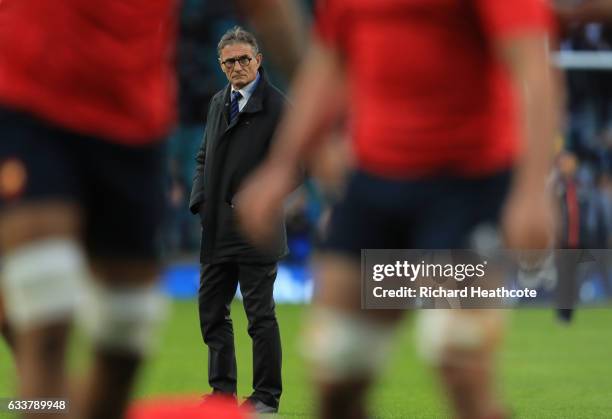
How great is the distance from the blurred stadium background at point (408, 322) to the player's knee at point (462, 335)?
33 centimetres

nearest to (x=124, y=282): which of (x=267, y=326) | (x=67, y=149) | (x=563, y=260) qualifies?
(x=67, y=149)

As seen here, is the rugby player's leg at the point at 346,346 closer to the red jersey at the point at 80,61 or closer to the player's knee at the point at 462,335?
the player's knee at the point at 462,335

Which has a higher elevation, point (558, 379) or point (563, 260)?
point (563, 260)

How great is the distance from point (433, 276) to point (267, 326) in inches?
152

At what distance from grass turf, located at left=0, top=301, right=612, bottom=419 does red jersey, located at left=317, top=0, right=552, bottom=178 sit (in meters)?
2.96

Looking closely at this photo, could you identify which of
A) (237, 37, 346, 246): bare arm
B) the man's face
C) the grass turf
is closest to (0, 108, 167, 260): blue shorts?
(237, 37, 346, 246): bare arm

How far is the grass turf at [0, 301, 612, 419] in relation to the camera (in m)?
9.44

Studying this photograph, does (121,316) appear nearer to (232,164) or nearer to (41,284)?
(41,284)

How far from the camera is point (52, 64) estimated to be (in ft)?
13.6

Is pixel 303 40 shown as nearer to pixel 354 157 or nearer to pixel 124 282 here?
pixel 354 157

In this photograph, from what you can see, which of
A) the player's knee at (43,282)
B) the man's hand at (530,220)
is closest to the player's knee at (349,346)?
the man's hand at (530,220)

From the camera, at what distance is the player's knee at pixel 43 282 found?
390cm

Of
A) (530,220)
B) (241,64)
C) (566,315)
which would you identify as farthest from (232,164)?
(566,315)

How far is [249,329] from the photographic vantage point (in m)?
8.81
